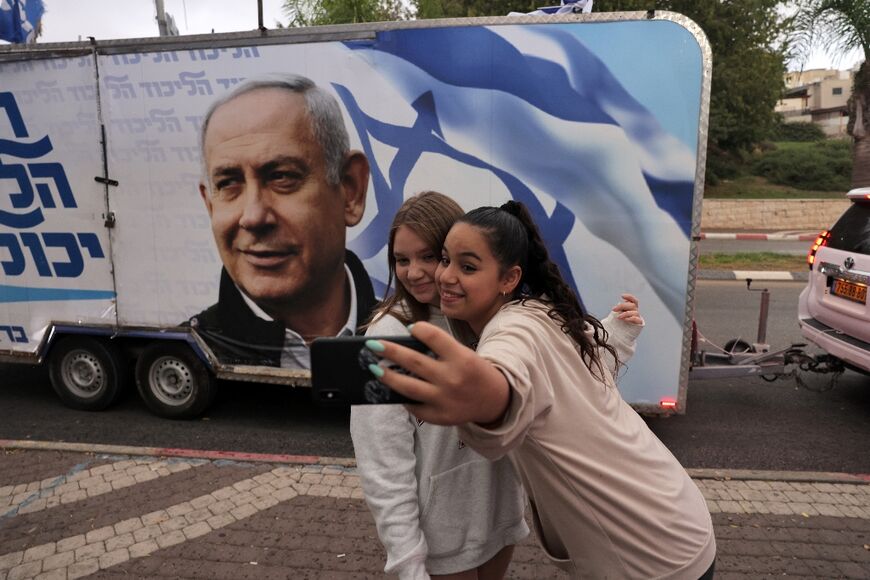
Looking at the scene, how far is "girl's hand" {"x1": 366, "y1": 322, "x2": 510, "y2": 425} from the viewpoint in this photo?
0.96 m

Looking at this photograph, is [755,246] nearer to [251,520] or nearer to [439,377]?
[251,520]

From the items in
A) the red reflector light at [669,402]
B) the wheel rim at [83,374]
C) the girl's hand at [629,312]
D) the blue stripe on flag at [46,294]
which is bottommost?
the wheel rim at [83,374]

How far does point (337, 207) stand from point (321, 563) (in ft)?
8.36

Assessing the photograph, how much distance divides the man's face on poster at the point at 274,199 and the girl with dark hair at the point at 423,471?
9.43 ft

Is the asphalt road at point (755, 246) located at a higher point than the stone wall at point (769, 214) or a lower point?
lower

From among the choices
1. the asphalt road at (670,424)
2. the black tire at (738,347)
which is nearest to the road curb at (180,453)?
the asphalt road at (670,424)

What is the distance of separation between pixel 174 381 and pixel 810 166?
30186 mm

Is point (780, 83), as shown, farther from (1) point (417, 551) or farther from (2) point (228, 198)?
(1) point (417, 551)

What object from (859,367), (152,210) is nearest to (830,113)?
(859,367)

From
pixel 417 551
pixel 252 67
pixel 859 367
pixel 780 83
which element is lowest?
pixel 859 367

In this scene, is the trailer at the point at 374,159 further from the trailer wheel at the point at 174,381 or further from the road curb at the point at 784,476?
the road curb at the point at 784,476

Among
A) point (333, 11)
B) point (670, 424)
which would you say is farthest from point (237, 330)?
point (333, 11)

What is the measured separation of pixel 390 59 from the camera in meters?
4.52

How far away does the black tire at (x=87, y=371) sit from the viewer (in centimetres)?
557
